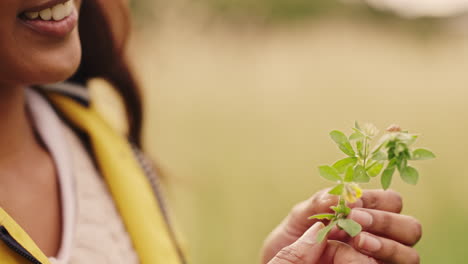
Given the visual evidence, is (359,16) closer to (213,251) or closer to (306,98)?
(306,98)

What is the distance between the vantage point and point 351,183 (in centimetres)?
77

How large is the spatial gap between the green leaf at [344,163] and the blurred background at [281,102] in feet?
6.61

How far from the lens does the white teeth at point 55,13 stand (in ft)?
3.59

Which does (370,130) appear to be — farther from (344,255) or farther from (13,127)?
(13,127)

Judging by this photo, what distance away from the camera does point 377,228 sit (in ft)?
2.94

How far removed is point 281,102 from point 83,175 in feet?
9.86

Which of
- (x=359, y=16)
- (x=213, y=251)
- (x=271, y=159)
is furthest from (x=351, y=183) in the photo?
(x=359, y=16)

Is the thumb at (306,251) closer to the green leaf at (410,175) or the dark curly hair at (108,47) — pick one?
the green leaf at (410,175)

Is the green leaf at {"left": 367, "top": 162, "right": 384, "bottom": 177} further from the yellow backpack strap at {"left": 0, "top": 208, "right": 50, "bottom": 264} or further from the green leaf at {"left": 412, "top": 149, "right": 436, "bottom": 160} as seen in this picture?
the yellow backpack strap at {"left": 0, "top": 208, "right": 50, "bottom": 264}

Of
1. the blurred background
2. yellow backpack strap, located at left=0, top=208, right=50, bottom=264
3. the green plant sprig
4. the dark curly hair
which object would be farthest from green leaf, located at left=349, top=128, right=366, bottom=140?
the blurred background

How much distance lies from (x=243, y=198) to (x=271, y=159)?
1.27ft

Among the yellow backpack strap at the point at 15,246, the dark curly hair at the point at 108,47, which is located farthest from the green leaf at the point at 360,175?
the dark curly hair at the point at 108,47

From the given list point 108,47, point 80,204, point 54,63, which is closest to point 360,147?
point 54,63

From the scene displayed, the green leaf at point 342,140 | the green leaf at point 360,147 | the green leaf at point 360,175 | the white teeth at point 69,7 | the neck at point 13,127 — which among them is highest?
the white teeth at point 69,7
